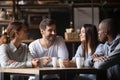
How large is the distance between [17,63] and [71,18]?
2.31 metres

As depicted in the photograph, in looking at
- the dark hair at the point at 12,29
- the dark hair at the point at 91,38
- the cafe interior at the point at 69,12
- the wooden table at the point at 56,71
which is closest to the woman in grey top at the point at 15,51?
the dark hair at the point at 12,29

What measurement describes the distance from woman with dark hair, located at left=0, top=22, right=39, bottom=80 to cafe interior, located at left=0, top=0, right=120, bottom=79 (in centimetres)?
160

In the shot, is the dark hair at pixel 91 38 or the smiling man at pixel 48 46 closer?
the dark hair at pixel 91 38

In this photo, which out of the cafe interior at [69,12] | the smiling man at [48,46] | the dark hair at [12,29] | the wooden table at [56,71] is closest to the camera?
the wooden table at [56,71]

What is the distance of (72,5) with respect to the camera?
473 cm

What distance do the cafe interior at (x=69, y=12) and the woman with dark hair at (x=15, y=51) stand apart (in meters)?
1.60

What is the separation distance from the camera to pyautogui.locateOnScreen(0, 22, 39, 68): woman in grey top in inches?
105

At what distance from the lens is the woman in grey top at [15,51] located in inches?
105

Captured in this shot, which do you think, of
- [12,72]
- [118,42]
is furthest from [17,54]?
[118,42]

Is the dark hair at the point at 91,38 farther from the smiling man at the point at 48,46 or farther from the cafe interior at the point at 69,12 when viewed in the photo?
the cafe interior at the point at 69,12

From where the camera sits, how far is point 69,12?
510 cm

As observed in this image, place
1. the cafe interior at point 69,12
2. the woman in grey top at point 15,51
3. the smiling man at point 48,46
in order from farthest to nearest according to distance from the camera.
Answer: the cafe interior at point 69,12, the smiling man at point 48,46, the woman in grey top at point 15,51

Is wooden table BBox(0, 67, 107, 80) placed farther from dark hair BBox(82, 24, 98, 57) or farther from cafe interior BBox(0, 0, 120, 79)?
cafe interior BBox(0, 0, 120, 79)

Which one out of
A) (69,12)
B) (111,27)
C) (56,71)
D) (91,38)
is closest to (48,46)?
(91,38)
